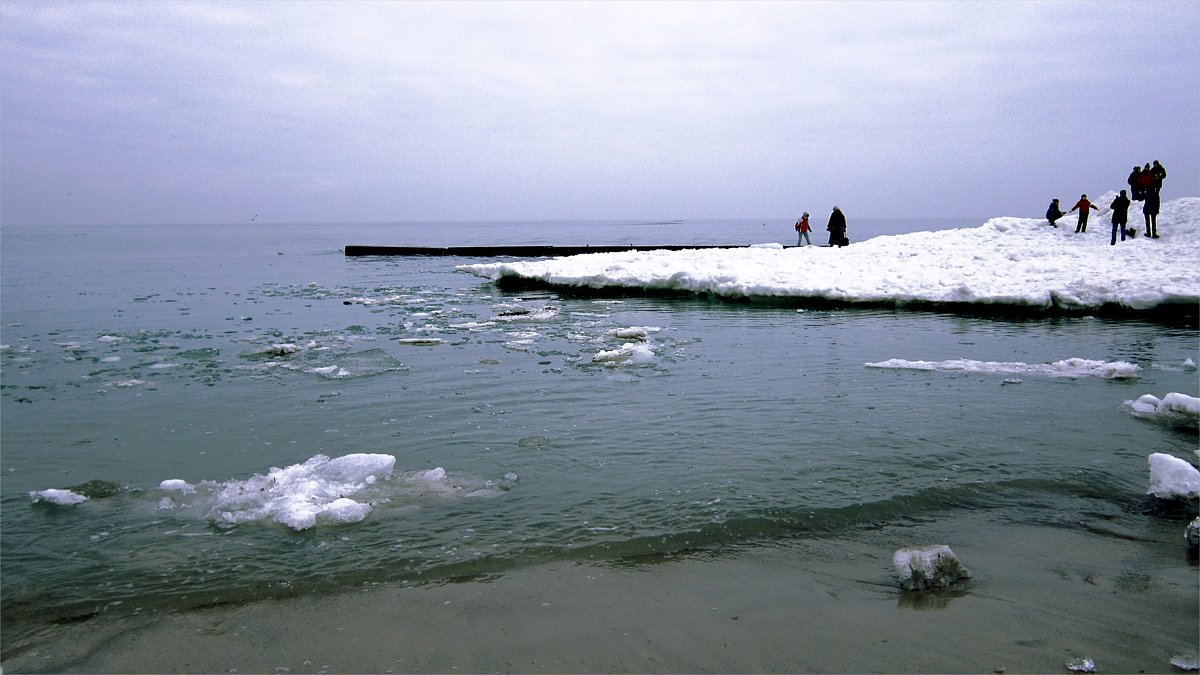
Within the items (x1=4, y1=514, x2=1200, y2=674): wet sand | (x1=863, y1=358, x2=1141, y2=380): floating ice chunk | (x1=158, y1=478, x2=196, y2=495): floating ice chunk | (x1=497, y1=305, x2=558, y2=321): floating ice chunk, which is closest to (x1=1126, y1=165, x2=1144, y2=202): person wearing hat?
(x1=863, y1=358, x2=1141, y2=380): floating ice chunk

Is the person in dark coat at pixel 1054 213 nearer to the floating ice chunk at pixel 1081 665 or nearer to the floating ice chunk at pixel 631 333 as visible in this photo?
the floating ice chunk at pixel 631 333

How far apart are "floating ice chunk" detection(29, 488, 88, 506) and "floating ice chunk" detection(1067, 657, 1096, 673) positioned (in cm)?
696

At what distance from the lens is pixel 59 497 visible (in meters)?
6.40

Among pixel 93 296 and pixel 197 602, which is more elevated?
pixel 93 296

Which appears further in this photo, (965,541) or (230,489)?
(230,489)

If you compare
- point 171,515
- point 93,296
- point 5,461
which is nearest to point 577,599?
point 171,515

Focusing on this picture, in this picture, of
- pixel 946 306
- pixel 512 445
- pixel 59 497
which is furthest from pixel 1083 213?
pixel 59 497

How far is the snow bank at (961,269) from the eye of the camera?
55.7ft

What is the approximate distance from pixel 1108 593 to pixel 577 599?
311cm

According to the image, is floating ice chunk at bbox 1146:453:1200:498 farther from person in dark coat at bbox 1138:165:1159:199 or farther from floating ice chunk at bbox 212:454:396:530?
person in dark coat at bbox 1138:165:1159:199

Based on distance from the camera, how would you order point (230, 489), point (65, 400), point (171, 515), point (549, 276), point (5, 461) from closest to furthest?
point (171, 515) → point (230, 489) → point (5, 461) → point (65, 400) → point (549, 276)

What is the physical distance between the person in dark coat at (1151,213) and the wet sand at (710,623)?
66.1 feet

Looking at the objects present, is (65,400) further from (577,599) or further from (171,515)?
(577,599)

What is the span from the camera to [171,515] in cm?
608
